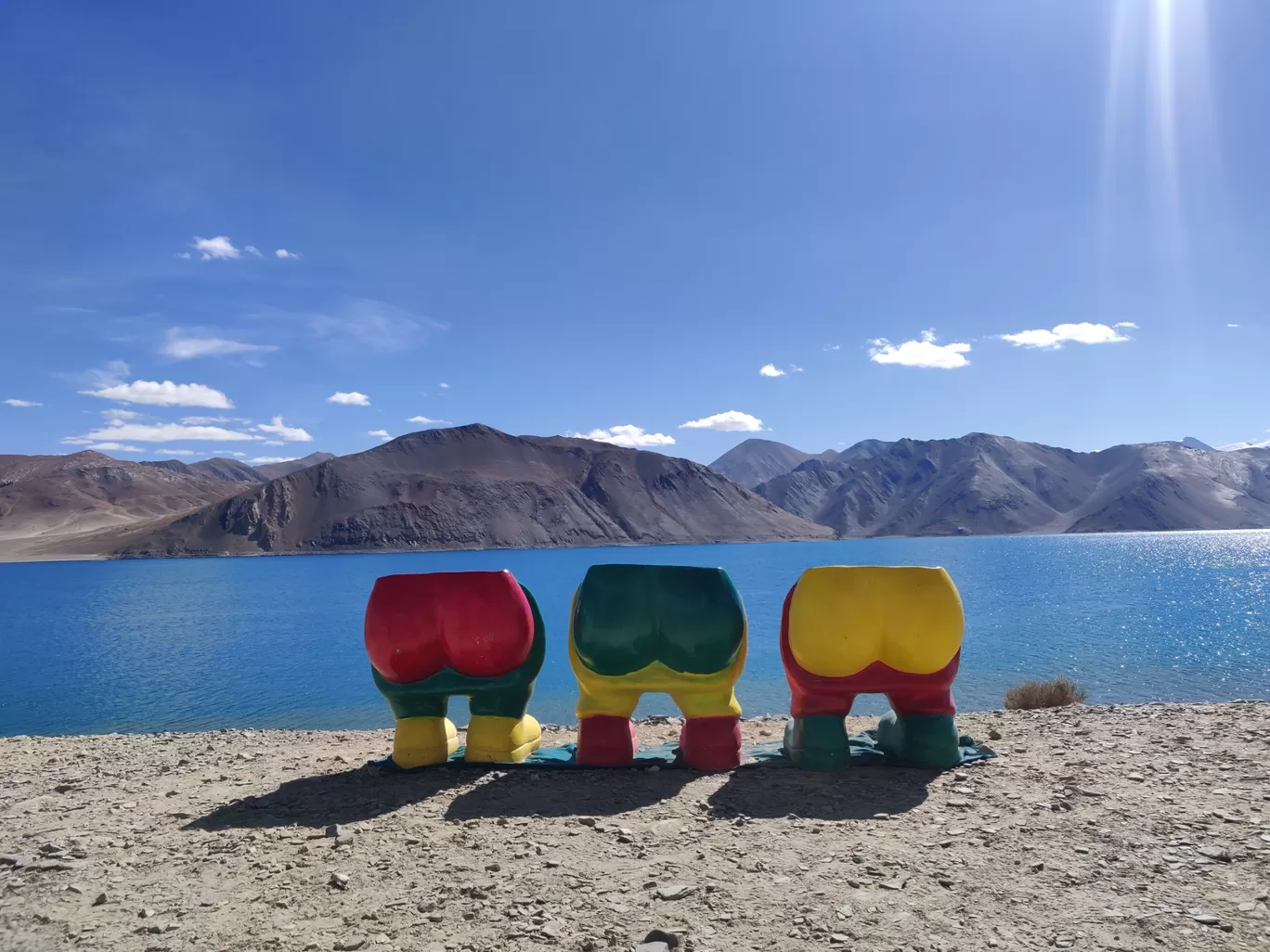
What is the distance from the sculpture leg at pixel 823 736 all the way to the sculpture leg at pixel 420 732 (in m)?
3.17

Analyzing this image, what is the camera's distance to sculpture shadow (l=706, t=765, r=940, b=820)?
552 cm

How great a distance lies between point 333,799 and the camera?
6.22 metres

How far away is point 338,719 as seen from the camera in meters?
14.9

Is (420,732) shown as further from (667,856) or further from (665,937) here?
(665,937)

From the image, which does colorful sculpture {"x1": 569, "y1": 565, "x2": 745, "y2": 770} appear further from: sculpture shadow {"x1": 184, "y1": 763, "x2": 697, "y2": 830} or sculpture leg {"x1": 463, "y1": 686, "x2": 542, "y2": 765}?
sculpture leg {"x1": 463, "y1": 686, "x2": 542, "y2": 765}

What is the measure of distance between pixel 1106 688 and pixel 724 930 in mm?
15170

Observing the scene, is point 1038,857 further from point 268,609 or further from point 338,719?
point 268,609

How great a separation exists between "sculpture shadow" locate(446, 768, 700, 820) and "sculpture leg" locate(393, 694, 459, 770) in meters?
0.79

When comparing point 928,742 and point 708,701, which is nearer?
point 928,742

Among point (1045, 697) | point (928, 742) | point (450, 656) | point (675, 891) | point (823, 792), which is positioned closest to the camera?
point (675, 891)

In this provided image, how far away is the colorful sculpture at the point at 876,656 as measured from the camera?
6684mm

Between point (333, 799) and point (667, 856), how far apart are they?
119 inches

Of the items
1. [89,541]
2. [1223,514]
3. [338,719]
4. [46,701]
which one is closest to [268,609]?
[46,701]

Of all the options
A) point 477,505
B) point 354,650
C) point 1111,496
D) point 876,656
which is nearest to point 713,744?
point 876,656
